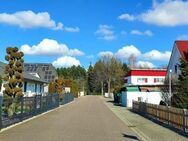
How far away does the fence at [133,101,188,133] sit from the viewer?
57.7ft

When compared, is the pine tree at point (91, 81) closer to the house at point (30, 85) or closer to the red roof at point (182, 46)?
the house at point (30, 85)

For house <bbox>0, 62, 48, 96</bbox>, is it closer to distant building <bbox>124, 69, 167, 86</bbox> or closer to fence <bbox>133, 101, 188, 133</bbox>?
fence <bbox>133, 101, 188, 133</bbox>

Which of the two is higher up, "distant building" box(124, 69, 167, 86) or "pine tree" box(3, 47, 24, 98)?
"distant building" box(124, 69, 167, 86)

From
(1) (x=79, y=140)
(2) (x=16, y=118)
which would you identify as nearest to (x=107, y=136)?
(1) (x=79, y=140)

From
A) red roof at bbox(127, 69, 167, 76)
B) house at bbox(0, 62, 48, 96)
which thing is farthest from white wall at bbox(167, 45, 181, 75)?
red roof at bbox(127, 69, 167, 76)

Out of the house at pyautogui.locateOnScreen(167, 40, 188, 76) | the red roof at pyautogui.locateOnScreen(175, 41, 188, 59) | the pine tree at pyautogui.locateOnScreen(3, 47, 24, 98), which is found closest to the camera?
the pine tree at pyautogui.locateOnScreen(3, 47, 24, 98)

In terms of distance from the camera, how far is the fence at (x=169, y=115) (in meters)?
17.6

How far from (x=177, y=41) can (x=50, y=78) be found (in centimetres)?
3755

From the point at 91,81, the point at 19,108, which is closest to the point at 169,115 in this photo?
the point at 19,108

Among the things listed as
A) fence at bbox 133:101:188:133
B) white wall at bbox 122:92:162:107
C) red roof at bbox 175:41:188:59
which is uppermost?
red roof at bbox 175:41:188:59

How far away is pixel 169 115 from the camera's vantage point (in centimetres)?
2062

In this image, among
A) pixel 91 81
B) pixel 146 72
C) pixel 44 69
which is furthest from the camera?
pixel 91 81

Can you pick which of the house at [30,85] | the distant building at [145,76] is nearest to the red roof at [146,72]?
the distant building at [145,76]

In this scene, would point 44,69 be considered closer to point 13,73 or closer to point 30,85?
point 30,85
